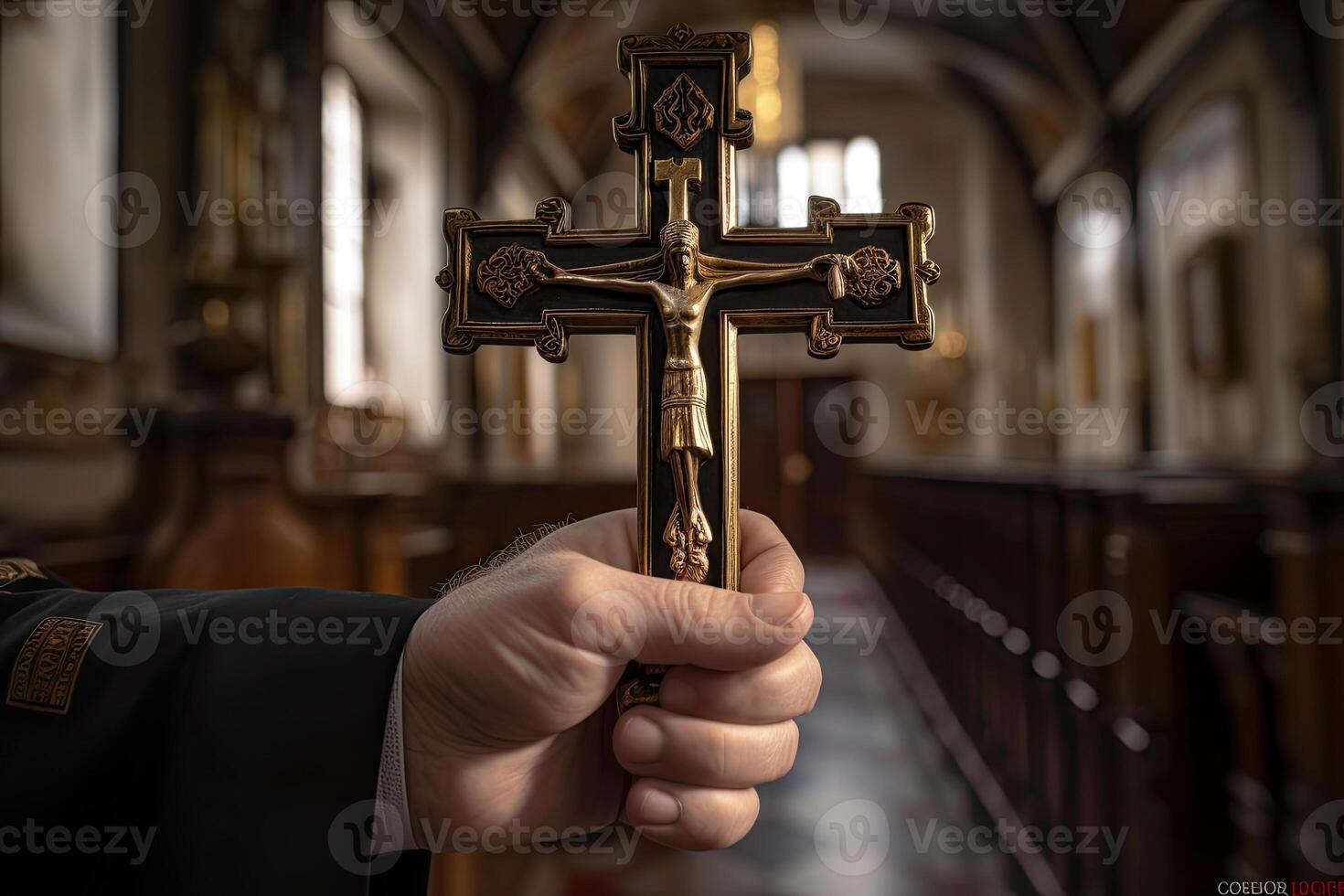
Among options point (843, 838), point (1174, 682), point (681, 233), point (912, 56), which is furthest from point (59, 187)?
point (912, 56)

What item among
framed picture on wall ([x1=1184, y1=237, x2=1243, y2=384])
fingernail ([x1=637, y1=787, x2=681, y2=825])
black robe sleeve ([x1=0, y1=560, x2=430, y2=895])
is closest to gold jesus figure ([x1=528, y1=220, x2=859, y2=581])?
fingernail ([x1=637, y1=787, x2=681, y2=825])

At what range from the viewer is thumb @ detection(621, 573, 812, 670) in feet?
2.95

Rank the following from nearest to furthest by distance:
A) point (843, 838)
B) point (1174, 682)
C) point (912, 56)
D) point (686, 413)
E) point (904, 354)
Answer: point (686, 413) < point (1174, 682) < point (843, 838) < point (912, 56) < point (904, 354)

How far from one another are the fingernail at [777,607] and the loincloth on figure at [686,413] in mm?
175

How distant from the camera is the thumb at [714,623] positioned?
2.95ft

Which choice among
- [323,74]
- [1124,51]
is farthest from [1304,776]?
[1124,51]

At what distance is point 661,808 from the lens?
94cm

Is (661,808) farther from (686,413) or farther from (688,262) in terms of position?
(688,262)

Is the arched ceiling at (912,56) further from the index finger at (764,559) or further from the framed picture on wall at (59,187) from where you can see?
the index finger at (764,559)

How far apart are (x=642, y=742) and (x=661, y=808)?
0.07 metres

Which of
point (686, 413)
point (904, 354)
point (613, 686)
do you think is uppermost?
point (904, 354)

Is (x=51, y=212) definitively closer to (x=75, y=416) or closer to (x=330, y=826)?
(x=75, y=416)

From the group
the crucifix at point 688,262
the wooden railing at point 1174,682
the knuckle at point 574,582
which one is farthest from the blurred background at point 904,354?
the knuckle at point 574,582

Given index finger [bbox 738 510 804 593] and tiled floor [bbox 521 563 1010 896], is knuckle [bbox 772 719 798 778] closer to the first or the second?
index finger [bbox 738 510 804 593]
